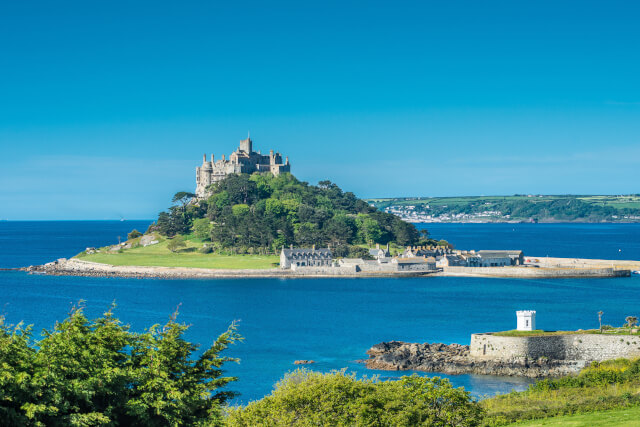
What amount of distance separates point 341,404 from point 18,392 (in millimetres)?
7681

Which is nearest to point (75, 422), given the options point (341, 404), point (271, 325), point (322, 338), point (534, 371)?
point (341, 404)

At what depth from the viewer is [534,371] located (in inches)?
1494

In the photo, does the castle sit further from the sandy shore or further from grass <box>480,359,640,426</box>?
grass <box>480,359,640,426</box>

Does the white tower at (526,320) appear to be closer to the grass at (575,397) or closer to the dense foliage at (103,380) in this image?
the grass at (575,397)

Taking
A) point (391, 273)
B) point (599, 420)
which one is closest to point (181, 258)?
point (391, 273)

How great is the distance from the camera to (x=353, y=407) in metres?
18.8

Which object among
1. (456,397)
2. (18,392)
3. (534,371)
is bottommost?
(534,371)

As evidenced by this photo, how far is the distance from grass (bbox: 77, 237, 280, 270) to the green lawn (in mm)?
72310

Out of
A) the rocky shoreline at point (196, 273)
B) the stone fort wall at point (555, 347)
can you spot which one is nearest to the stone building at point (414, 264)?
the rocky shoreline at point (196, 273)

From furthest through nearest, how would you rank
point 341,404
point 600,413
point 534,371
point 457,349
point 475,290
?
point 475,290 → point 457,349 → point 534,371 → point 600,413 → point 341,404

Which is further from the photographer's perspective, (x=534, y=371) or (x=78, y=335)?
(x=534, y=371)

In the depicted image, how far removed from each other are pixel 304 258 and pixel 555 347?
5938 centimetres

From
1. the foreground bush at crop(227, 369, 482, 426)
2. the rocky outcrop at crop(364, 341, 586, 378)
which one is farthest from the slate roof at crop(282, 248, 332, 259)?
the foreground bush at crop(227, 369, 482, 426)

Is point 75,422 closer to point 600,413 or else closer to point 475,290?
point 600,413
